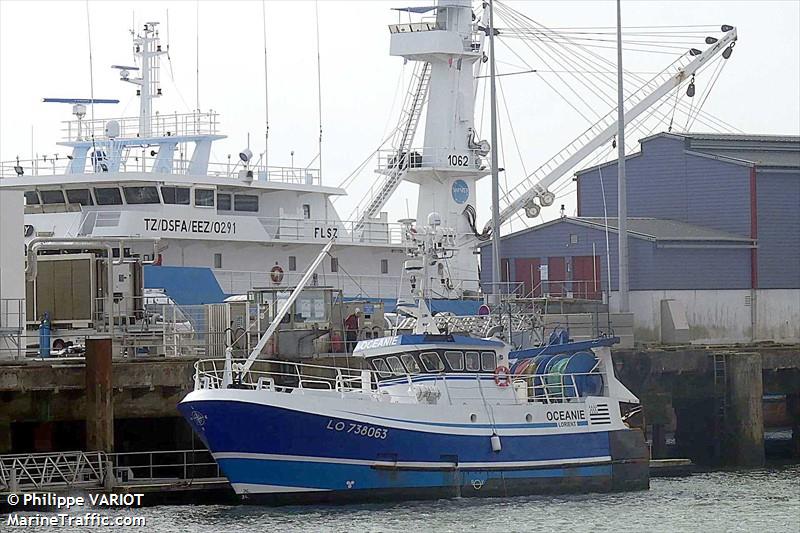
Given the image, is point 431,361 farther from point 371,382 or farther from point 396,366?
point 371,382

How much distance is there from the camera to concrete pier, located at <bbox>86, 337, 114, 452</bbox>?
28.8m

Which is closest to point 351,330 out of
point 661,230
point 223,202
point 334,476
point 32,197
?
point 334,476

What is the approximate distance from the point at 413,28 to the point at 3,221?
53.1ft

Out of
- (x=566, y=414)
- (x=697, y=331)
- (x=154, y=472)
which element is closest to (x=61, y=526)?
(x=154, y=472)

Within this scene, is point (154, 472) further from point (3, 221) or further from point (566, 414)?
point (566, 414)

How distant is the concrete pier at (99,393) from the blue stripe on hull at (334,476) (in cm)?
226

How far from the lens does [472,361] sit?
30.3 meters

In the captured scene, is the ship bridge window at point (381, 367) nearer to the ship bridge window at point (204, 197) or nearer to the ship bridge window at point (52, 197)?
the ship bridge window at point (204, 197)

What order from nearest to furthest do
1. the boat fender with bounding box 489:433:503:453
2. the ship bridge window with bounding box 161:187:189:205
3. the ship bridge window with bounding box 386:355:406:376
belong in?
the boat fender with bounding box 489:433:503:453, the ship bridge window with bounding box 386:355:406:376, the ship bridge window with bounding box 161:187:189:205

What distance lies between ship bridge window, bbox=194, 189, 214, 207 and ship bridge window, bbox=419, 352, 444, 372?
43.9 ft

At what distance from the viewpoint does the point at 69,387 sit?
29.4m

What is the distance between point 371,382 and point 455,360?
5.43ft

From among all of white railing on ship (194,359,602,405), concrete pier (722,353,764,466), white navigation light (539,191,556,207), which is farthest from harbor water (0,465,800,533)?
white navigation light (539,191,556,207)

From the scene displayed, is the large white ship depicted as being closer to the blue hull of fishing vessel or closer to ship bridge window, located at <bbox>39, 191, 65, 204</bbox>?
ship bridge window, located at <bbox>39, 191, 65, 204</bbox>
